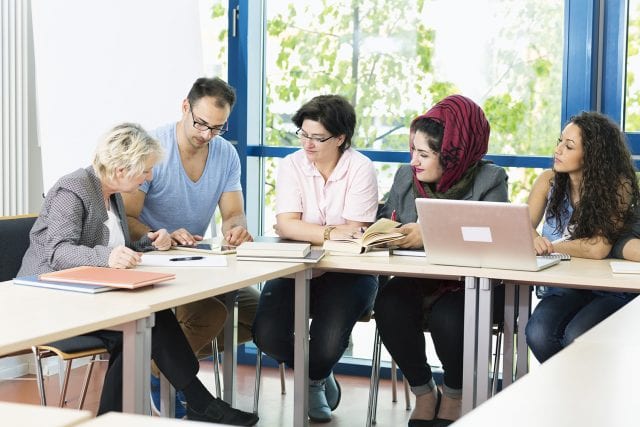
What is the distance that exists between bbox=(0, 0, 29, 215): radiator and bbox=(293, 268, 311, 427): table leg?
5.55 ft

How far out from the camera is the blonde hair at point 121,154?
3.07m

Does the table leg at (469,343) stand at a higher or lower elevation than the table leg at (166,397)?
higher

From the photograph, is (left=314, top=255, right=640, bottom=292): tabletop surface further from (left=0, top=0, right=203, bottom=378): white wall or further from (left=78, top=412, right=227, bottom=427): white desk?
(left=78, top=412, right=227, bottom=427): white desk

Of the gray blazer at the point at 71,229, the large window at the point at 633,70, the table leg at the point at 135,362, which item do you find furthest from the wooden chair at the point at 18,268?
the large window at the point at 633,70

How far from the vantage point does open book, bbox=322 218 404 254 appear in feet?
10.9

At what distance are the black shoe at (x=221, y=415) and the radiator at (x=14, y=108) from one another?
5.51 ft

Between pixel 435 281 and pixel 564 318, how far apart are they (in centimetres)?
49

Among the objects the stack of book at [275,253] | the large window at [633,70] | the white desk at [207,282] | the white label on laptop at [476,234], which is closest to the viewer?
the white desk at [207,282]

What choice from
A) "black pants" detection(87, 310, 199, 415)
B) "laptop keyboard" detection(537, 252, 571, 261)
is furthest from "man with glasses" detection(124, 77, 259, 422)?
"laptop keyboard" detection(537, 252, 571, 261)

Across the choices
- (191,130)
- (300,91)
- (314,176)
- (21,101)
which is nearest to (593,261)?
(314,176)

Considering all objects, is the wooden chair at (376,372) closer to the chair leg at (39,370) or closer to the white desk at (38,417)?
the chair leg at (39,370)

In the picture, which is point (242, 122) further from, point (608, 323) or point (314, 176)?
point (608, 323)

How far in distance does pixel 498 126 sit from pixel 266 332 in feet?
5.06

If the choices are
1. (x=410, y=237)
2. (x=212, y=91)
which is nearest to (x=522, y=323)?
(x=410, y=237)
